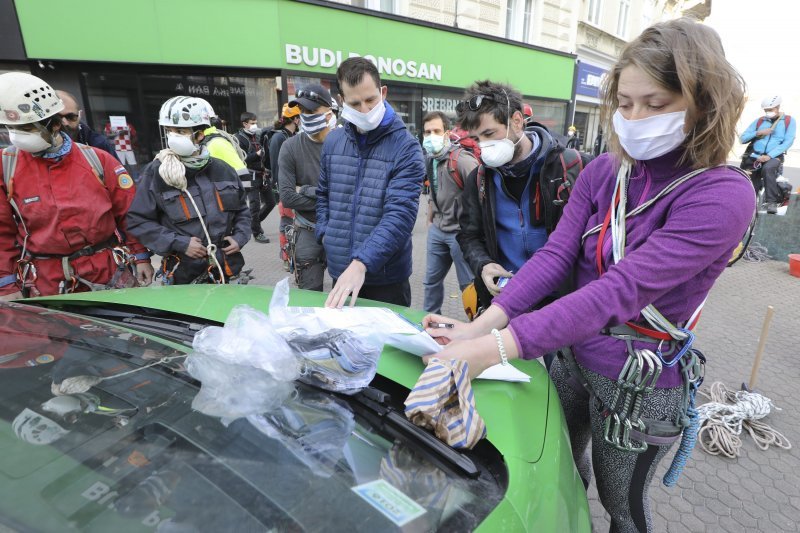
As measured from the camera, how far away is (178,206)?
2709 mm

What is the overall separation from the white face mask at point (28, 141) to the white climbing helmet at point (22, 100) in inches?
2.0

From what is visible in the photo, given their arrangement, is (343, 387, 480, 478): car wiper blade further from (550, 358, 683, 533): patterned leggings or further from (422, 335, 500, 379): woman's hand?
(550, 358, 683, 533): patterned leggings

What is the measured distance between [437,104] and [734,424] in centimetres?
1174

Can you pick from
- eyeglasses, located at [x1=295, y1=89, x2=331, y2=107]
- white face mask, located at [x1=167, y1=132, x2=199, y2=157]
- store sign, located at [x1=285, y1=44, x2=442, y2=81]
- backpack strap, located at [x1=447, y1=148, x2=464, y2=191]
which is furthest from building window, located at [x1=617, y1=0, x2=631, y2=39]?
white face mask, located at [x1=167, y1=132, x2=199, y2=157]

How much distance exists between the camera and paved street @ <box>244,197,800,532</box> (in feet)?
7.14

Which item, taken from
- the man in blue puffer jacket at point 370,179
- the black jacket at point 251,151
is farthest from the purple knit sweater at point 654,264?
the black jacket at point 251,151

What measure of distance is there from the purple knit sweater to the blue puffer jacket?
1.10 m

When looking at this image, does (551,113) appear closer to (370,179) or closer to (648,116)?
(370,179)

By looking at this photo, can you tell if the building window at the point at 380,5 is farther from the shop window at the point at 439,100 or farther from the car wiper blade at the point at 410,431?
the car wiper blade at the point at 410,431

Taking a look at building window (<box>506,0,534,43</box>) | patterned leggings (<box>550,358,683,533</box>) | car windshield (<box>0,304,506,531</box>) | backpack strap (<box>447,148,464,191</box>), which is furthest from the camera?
building window (<box>506,0,534,43</box>)

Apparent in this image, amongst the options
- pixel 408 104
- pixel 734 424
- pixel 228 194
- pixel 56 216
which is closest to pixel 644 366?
pixel 734 424

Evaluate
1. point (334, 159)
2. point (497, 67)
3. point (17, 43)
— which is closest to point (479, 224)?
point (334, 159)

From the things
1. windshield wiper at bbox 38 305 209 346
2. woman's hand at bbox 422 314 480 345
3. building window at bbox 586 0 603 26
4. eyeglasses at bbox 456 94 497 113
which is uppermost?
building window at bbox 586 0 603 26

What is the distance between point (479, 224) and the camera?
2363 mm
